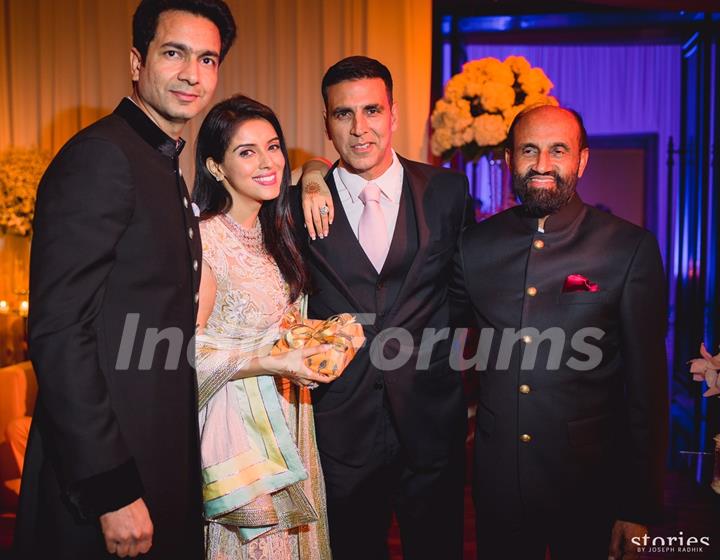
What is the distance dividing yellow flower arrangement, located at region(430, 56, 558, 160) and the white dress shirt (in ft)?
4.90

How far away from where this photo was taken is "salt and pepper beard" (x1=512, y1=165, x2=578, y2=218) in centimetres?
211

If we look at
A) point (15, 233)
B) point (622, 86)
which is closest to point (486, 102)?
point (15, 233)

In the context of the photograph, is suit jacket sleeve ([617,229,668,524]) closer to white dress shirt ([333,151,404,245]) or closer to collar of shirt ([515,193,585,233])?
collar of shirt ([515,193,585,233])

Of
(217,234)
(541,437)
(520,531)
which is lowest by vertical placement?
(520,531)

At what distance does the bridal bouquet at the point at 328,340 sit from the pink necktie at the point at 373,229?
442 mm

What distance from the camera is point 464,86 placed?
3.89m

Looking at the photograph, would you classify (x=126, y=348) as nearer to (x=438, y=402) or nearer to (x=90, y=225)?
(x=90, y=225)

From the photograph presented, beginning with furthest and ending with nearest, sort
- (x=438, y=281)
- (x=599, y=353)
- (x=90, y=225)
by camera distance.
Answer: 1. (x=438, y=281)
2. (x=599, y=353)
3. (x=90, y=225)

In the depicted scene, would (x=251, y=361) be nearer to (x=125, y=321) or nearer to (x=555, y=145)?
(x=125, y=321)

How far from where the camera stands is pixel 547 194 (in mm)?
2111

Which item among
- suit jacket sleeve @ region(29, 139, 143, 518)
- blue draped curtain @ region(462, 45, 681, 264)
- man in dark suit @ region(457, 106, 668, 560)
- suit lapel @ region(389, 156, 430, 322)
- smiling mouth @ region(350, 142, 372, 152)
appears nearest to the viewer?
suit jacket sleeve @ region(29, 139, 143, 518)

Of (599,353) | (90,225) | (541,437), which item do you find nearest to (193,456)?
(90,225)

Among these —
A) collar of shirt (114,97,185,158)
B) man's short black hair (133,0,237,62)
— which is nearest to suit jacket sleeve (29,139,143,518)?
collar of shirt (114,97,185,158)

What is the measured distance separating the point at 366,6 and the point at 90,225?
12.8 feet
